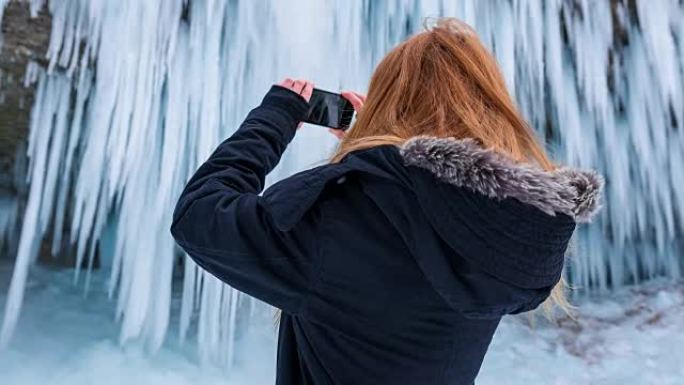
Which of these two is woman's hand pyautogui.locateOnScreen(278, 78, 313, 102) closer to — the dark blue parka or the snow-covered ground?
the dark blue parka

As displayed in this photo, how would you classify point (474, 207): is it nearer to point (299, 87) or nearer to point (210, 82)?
point (299, 87)

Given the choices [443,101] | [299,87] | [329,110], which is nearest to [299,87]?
[299,87]

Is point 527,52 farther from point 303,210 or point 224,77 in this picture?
point 303,210

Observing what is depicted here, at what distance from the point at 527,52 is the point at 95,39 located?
6.42 ft

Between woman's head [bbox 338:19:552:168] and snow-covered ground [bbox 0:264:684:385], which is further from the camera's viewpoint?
snow-covered ground [bbox 0:264:684:385]

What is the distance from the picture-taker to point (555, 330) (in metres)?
3.62

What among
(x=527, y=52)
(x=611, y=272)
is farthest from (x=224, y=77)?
(x=611, y=272)

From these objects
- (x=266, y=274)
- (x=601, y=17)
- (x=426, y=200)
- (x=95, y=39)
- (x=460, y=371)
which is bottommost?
(x=460, y=371)

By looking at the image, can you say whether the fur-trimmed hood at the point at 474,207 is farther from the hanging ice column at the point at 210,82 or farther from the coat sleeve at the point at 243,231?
the hanging ice column at the point at 210,82

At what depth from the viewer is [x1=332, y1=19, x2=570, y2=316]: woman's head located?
29.1 inches

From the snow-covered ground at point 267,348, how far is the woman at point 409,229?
2125 mm

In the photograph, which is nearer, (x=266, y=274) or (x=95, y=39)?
(x=266, y=274)

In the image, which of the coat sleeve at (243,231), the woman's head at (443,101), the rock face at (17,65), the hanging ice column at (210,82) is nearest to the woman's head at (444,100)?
the woman's head at (443,101)

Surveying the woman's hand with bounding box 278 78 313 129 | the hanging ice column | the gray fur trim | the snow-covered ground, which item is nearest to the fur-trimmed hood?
the gray fur trim
